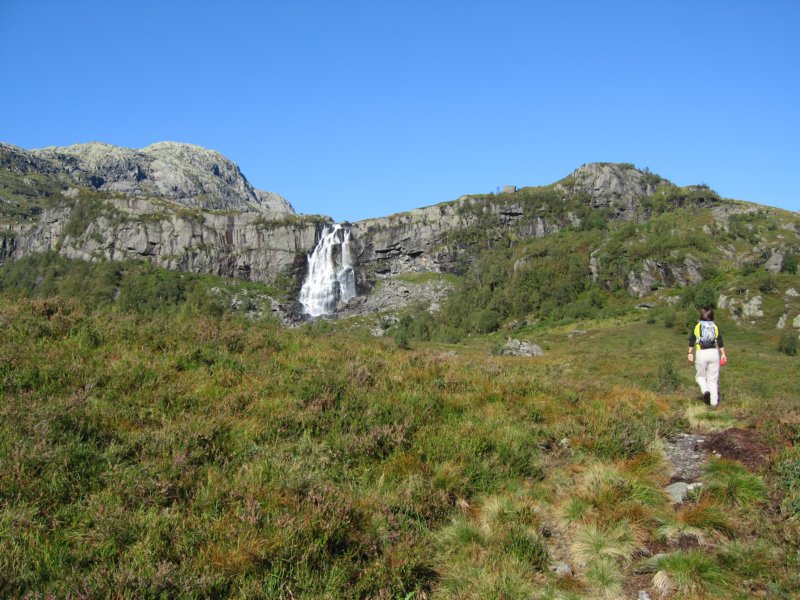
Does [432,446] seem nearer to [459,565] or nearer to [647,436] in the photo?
[459,565]

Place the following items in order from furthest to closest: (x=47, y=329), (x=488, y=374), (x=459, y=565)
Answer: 1. (x=488, y=374)
2. (x=47, y=329)
3. (x=459, y=565)

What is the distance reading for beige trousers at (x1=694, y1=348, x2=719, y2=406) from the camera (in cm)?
1172

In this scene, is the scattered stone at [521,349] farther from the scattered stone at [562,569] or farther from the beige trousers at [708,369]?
the scattered stone at [562,569]

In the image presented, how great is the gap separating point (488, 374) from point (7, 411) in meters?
8.77

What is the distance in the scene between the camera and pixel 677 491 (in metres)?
6.04

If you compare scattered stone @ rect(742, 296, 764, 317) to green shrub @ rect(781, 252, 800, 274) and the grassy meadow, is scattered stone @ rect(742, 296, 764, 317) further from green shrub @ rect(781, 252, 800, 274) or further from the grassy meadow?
the grassy meadow

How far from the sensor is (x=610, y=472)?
6129 mm

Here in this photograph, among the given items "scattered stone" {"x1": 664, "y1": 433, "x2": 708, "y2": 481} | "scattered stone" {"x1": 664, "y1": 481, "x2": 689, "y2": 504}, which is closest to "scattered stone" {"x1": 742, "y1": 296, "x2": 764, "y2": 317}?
"scattered stone" {"x1": 664, "y1": 433, "x2": 708, "y2": 481}

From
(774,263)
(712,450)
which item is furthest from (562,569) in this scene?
(774,263)

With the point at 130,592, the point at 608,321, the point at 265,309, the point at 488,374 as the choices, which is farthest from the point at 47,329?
the point at 265,309

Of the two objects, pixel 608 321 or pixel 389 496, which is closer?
pixel 389 496

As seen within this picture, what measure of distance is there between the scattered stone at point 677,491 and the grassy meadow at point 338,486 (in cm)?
13

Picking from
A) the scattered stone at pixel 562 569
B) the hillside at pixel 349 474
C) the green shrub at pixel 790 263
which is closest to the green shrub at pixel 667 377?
the hillside at pixel 349 474

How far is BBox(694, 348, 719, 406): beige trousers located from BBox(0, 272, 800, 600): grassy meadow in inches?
82.9
